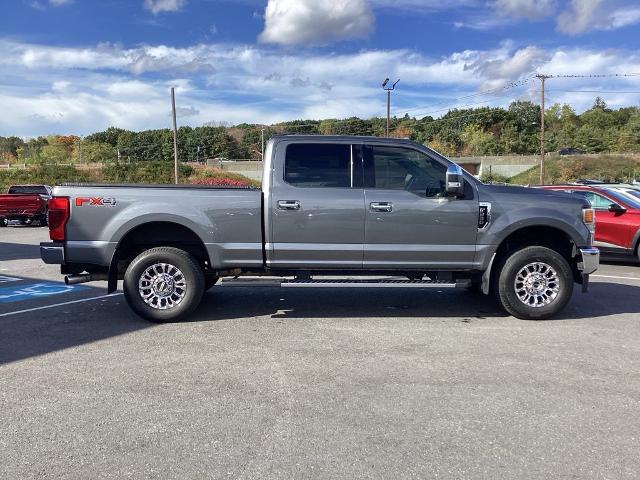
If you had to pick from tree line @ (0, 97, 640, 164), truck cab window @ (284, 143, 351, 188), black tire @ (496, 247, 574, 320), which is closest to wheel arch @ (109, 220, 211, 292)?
truck cab window @ (284, 143, 351, 188)

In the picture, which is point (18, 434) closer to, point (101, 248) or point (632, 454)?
point (101, 248)

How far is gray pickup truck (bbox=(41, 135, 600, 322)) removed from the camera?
618 cm

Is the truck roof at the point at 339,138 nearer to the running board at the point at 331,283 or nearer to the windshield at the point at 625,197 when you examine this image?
the running board at the point at 331,283

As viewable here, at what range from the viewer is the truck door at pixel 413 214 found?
20.6 ft

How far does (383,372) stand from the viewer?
186 inches

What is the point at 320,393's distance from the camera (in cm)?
425

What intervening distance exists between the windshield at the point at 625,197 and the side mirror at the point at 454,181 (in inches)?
266

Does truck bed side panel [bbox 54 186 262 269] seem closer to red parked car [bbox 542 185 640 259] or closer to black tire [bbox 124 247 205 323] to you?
black tire [bbox 124 247 205 323]

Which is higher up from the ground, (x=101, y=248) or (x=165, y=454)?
(x=101, y=248)

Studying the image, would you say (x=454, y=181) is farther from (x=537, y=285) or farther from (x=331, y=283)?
(x=331, y=283)

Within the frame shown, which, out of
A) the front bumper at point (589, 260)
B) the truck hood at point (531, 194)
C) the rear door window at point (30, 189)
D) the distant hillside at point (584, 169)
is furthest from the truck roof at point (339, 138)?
the distant hillside at point (584, 169)

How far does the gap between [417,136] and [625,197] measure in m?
112

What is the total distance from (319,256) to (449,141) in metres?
114

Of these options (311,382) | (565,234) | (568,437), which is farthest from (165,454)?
(565,234)
